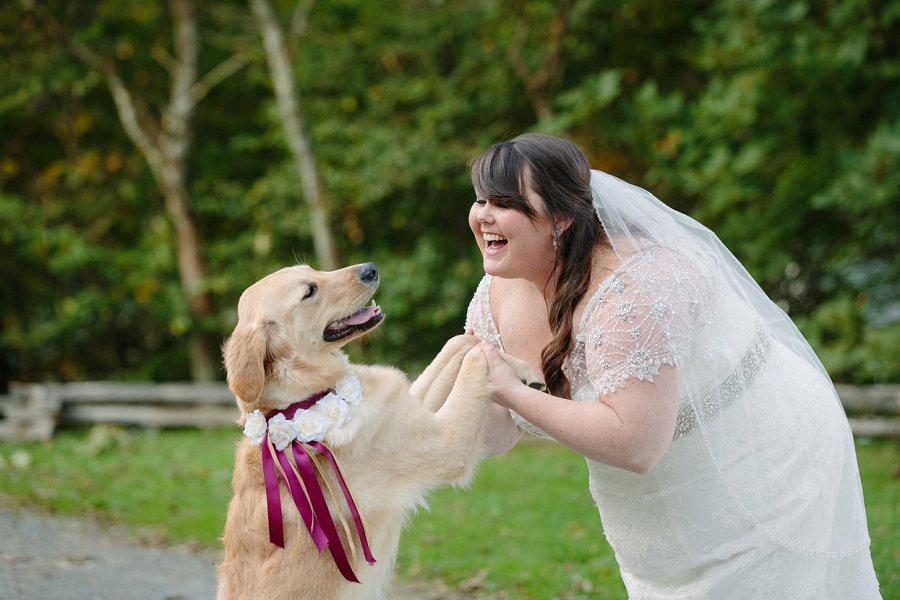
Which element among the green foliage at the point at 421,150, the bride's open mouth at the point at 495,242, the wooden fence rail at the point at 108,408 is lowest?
the bride's open mouth at the point at 495,242

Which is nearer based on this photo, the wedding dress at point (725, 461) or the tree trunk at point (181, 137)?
the wedding dress at point (725, 461)

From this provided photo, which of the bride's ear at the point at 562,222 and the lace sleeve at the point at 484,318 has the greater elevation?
the bride's ear at the point at 562,222

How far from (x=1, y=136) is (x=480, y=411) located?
561 inches

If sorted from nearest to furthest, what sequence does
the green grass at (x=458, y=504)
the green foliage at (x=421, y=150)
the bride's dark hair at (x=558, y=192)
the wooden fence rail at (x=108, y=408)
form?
the bride's dark hair at (x=558, y=192), the green grass at (x=458, y=504), the green foliage at (x=421, y=150), the wooden fence rail at (x=108, y=408)

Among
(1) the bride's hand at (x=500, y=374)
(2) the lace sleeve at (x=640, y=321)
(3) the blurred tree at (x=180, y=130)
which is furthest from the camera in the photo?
(3) the blurred tree at (x=180, y=130)

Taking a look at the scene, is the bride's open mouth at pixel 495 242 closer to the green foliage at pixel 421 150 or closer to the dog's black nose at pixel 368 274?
the dog's black nose at pixel 368 274

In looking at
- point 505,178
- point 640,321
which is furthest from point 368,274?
point 640,321

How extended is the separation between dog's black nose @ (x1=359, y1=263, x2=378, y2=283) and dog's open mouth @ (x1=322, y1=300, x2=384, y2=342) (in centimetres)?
12

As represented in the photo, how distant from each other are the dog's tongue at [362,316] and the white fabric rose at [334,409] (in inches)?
13.5

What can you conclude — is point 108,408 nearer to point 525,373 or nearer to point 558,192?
point 525,373

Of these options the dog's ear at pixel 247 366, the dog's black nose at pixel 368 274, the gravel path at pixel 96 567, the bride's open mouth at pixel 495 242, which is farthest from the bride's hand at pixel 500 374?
the gravel path at pixel 96 567

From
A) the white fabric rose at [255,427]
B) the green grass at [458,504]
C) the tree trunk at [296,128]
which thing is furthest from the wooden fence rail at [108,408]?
the white fabric rose at [255,427]

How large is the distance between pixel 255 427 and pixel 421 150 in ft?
29.2

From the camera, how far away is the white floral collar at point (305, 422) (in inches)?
120
